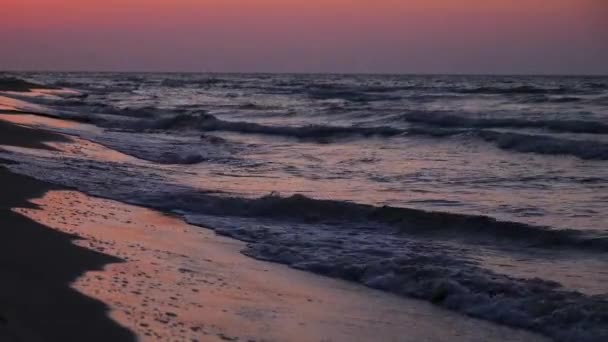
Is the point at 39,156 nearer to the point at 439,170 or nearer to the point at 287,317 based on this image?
the point at 439,170

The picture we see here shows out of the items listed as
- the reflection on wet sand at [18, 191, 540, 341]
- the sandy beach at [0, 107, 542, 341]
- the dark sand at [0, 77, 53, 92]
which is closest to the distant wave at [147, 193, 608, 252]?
the sandy beach at [0, 107, 542, 341]

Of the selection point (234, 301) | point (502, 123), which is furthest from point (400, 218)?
point (502, 123)

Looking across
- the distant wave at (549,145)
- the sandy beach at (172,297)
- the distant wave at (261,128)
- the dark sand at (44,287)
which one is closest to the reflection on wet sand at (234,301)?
the sandy beach at (172,297)

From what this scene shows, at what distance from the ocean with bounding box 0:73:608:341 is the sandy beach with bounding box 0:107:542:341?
1.34 feet

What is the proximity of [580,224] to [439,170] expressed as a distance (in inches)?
190

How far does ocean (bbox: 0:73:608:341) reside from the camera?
19.9ft

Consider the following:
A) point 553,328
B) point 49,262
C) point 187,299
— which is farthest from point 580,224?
point 49,262

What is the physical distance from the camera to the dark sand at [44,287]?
4.24 meters

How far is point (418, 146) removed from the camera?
17703 millimetres

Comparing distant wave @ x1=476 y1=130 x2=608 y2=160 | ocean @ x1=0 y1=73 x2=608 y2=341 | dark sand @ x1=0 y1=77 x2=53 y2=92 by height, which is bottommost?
dark sand @ x1=0 y1=77 x2=53 y2=92

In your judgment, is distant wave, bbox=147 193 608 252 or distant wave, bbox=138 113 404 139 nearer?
distant wave, bbox=147 193 608 252

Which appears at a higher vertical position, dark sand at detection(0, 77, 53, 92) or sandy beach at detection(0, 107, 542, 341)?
sandy beach at detection(0, 107, 542, 341)

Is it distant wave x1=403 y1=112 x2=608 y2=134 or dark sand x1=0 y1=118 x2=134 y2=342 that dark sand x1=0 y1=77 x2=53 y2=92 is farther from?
dark sand x1=0 y1=118 x2=134 y2=342

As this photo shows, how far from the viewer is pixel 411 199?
9.98 m
